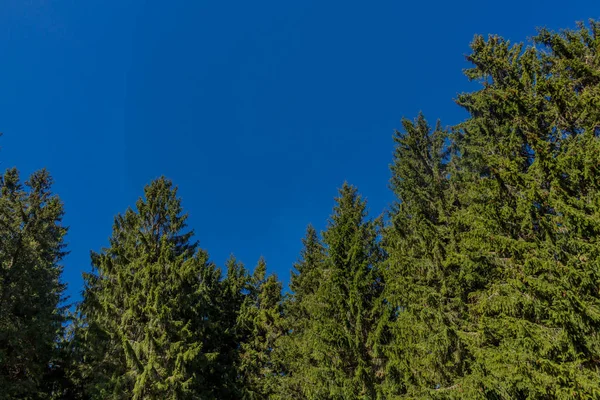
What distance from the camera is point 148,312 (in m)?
13.3

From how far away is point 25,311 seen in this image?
45.5ft

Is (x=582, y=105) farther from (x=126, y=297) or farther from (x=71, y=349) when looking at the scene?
(x=71, y=349)

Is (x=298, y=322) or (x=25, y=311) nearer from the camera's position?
(x=25, y=311)

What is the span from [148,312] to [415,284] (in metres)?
10.9

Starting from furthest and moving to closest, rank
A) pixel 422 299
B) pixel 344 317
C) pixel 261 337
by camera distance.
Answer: pixel 261 337 → pixel 344 317 → pixel 422 299

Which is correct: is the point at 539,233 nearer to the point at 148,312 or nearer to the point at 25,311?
the point at 148,312

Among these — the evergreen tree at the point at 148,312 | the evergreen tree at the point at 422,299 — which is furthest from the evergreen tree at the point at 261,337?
the evergreen tree at the point at 422,299

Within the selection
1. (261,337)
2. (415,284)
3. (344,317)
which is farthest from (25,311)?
(415,284)

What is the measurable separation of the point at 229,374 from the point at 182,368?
615 centimetres

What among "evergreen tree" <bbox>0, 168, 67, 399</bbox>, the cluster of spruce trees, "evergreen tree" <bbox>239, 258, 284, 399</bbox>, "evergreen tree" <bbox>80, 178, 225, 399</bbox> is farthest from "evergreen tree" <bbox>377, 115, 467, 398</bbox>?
"evergreen tree" <bbox>0, 168, 67, 399</bbox>

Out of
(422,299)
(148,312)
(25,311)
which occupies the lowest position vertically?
(422,299)

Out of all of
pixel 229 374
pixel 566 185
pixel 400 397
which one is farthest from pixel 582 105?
pixel 229 374

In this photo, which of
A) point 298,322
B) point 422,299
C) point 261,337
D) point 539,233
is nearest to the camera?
point 539,233

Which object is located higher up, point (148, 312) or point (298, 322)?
point (148, 312)
